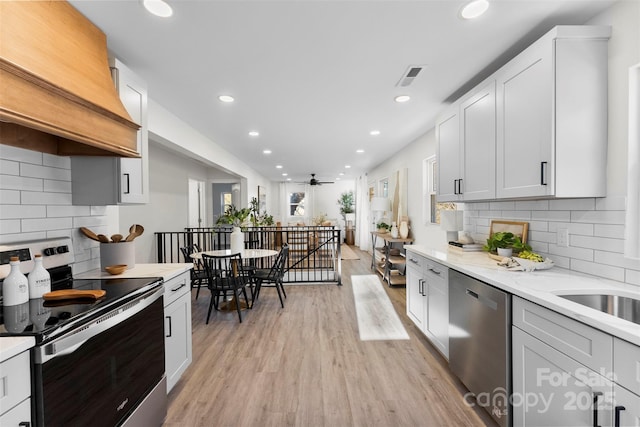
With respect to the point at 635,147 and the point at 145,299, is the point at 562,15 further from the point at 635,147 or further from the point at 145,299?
the point at 145,299

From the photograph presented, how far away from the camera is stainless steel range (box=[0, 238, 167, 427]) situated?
1.10m

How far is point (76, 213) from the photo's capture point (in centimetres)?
215

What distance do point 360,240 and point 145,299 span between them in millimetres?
8574

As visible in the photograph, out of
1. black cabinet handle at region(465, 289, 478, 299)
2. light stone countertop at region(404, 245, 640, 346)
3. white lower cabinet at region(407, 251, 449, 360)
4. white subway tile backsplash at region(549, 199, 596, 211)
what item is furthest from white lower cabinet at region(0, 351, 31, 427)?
white subway tile backsplash at region(549, 199, 596, 211)

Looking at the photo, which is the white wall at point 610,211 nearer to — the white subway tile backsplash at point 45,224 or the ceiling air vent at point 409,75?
the ceiling air vent at point 409,75

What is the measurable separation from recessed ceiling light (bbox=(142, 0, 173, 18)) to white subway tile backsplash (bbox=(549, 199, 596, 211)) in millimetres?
2855

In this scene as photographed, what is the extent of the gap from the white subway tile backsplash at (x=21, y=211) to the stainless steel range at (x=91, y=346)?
0.61 ft

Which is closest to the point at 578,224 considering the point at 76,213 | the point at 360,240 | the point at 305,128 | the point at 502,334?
the point at 502,334

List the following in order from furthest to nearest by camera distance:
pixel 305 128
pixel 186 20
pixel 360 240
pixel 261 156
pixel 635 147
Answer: pixel 360 240
pixel 261 156
pixel 305 128
pixel 186 20
pixel 635 147

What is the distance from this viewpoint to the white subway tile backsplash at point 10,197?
163cm

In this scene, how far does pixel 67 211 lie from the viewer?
2.07 meters

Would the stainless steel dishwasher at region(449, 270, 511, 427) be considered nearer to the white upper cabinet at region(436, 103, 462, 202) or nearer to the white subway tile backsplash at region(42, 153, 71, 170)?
the white upper cabinet at region(436, 103, 462, 202)

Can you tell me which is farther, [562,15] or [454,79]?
[454,79]

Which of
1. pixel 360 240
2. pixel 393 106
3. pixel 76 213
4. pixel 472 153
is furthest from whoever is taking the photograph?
pixel 360 240
